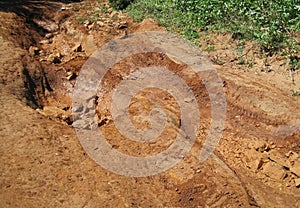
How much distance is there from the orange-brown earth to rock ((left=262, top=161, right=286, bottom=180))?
1cm

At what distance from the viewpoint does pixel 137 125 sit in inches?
229

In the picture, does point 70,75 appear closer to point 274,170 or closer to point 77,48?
point 77,48

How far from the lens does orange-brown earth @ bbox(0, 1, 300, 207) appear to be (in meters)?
4.69

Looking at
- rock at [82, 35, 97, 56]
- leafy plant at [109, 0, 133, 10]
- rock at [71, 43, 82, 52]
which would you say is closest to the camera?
rock at [82, 35, 97, 56]

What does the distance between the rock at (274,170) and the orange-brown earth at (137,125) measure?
1cm

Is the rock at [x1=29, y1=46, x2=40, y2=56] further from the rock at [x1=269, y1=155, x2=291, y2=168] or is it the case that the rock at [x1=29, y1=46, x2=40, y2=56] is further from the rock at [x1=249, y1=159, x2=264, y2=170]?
→ the rock at [x1=269, y1=155, x2=291, y2=168]

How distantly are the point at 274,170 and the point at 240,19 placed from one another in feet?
14.2

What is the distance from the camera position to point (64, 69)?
8328 mm

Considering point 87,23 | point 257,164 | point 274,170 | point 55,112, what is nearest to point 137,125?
point 55,112

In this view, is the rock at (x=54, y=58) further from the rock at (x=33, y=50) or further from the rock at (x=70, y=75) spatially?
the rock at (x=70, y=75)

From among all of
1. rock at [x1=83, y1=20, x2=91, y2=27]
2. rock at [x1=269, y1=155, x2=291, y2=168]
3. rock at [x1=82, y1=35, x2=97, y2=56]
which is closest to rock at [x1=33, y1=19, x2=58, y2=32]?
rock at [x1=83, y1=20, x2=91, y2=27]

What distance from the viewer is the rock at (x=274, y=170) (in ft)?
18.4

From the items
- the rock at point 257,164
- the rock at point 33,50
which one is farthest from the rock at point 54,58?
the rock at point 257,164

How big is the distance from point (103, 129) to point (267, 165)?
2.62 meters
